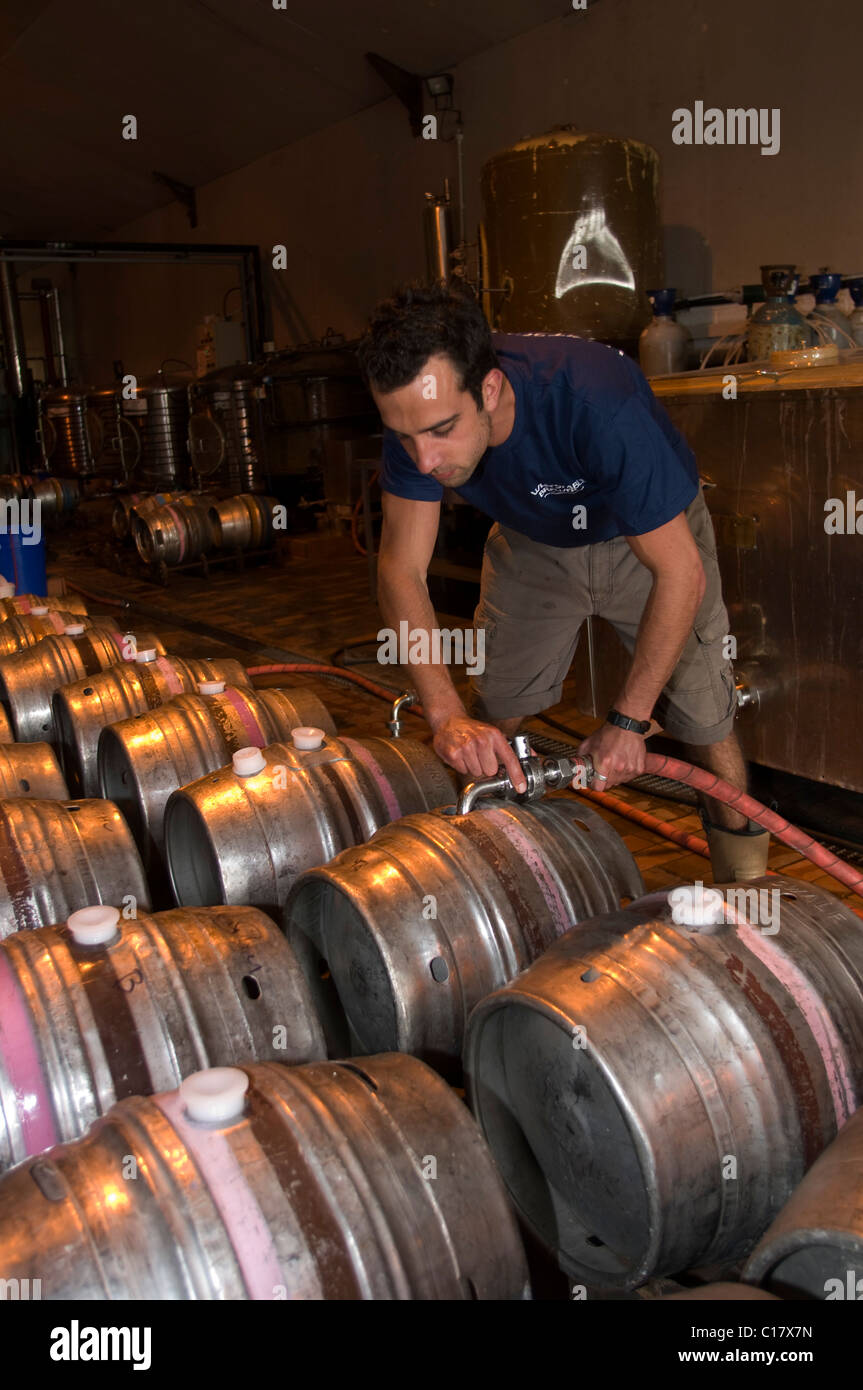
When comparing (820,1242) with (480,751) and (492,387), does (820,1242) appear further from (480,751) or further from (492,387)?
(492,387)

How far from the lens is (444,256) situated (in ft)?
27.5

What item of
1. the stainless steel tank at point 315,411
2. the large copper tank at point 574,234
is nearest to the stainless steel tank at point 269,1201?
the large copper tank at point 574,234

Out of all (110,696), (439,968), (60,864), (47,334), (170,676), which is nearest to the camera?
(439,968)

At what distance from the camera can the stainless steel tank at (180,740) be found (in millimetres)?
2889

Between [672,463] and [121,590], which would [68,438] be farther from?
[672,463]

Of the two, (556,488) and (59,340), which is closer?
(556,488)

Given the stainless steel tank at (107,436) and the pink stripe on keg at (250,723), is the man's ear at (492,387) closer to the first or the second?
the pink stripe on keg at (250,723)

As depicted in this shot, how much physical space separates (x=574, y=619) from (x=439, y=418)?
915 millimetres

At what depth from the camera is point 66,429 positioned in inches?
522

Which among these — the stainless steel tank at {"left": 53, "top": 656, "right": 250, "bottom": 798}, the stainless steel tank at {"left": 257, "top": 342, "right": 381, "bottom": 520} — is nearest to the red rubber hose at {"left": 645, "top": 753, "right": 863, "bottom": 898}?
the stainless steel tank at {"left": 53, "top": 656, "right": 250, "bottom": 798}

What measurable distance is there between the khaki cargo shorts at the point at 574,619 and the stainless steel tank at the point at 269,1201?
165cm

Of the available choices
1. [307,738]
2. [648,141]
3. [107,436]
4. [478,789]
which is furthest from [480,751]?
[107,436]

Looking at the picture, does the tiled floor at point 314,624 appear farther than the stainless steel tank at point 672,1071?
Yes
